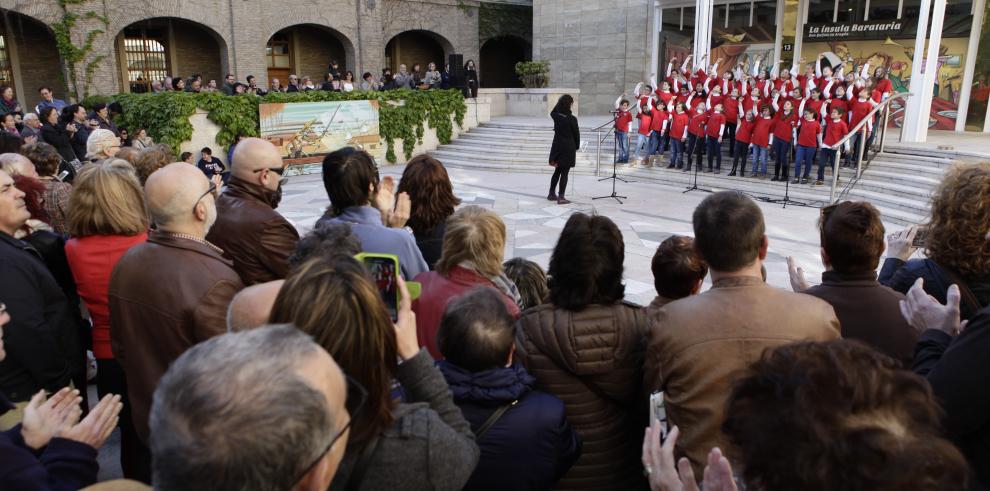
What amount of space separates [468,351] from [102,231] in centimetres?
196

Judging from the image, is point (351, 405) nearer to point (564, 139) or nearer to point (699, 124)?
point (564, 139)

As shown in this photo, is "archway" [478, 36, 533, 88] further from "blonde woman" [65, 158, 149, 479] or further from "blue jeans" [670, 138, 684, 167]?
"blonde woman" [65, 158, 149, 479]

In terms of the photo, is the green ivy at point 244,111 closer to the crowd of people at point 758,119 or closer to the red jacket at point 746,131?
the crowd of people at point 758,119

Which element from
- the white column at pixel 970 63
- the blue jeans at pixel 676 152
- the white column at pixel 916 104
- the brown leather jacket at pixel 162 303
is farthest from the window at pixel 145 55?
the white column at pixel 970 63

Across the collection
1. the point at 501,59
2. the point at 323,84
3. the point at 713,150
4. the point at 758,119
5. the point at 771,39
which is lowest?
the point at 713,150

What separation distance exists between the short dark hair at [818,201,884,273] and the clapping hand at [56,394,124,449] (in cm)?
260

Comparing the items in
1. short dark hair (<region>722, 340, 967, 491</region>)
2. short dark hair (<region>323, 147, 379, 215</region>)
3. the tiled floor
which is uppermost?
short dark hair (<region>323, 147, 379, 215</region>)

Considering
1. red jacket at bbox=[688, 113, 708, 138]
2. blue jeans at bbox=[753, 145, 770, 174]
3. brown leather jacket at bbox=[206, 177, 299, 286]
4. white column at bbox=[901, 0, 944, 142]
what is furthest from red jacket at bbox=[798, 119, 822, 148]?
brown leather jacket at bbox=[206, 177, 299, 286]

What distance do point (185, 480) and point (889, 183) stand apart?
38.6ft

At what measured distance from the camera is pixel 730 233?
215 cm

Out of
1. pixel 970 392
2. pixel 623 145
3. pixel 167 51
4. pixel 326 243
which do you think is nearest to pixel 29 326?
pixel 326 243

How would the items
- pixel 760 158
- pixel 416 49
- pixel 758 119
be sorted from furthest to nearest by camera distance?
1. pixel 416 49
2. pixel 760 158
3. pixel 758 119

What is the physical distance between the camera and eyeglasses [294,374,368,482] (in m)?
1.10

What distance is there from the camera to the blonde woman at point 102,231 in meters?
2.87
